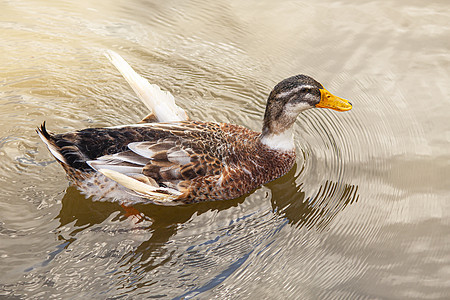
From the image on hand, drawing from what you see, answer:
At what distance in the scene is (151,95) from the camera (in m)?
5.85

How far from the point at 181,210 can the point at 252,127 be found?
1510 mm

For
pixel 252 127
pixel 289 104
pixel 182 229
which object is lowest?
pixel 182 229

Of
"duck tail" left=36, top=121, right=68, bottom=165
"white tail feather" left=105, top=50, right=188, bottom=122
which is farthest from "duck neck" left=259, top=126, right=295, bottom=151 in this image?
"duck tail" left=36, top=121, right=68, bottom=165

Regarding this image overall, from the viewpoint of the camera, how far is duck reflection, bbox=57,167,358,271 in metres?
5.09

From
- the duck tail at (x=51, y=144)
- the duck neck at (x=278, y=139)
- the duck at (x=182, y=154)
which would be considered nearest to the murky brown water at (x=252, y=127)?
the duck at (x=182, y=154)

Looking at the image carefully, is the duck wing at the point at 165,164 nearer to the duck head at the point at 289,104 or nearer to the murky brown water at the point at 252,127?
the murky brown water at the point at 252,127

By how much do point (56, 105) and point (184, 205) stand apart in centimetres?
204

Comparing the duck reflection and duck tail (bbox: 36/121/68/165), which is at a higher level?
duck tail (bbox: 36/121/68/165)

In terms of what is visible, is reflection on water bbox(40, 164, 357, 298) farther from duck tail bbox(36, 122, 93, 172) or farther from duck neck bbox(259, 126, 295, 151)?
duck tail bbox(36, 122, 93, 172)

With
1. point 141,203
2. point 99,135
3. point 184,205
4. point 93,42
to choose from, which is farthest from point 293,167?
point 93,42

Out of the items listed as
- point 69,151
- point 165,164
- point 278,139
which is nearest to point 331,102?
point 278,139

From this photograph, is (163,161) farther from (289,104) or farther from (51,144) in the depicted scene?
(289,104)

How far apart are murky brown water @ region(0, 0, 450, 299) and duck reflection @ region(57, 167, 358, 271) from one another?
0.02 meters

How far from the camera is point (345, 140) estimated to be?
20.1 feet
